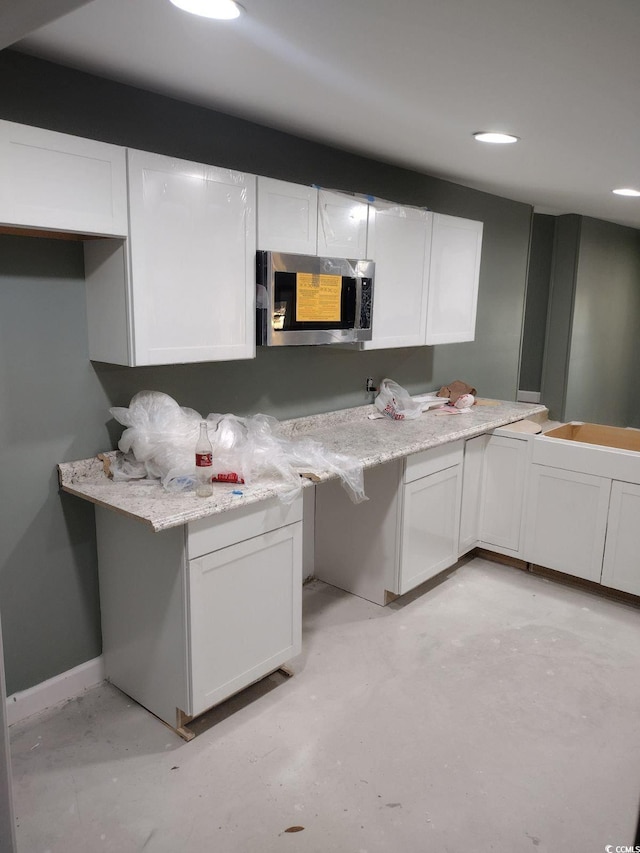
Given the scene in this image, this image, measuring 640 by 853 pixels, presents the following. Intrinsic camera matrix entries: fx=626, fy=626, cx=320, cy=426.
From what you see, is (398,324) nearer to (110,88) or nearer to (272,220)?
(272,220)

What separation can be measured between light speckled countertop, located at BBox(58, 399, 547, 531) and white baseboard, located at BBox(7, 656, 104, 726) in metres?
0.74

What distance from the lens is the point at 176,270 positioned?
2178mm

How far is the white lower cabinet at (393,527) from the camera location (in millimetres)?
3012

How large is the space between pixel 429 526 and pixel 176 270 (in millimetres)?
1803

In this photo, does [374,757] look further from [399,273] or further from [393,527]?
[399,273]

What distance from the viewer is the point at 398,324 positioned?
3219mm

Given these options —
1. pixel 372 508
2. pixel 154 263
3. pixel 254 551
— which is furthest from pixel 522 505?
pixel 154 263

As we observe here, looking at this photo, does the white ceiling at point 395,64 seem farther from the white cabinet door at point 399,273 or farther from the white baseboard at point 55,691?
the white baseboard at point 55,691

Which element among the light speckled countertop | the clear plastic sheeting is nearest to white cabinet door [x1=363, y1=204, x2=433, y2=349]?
the light speckled countertop

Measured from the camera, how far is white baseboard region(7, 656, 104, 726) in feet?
7.42

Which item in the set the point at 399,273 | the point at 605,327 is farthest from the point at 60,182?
the point at 605,327

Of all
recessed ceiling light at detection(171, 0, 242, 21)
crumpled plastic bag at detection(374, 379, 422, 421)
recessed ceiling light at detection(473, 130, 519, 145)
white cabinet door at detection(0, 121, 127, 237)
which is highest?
recessed ceiling light at detection(473, 130, 519, 145)

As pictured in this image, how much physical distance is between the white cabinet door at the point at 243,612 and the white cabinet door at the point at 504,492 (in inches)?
62.7

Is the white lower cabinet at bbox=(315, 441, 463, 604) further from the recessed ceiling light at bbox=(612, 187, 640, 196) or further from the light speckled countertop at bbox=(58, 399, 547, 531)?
the recessed ceiling light at bbox=(612, 187, 640, 196)
